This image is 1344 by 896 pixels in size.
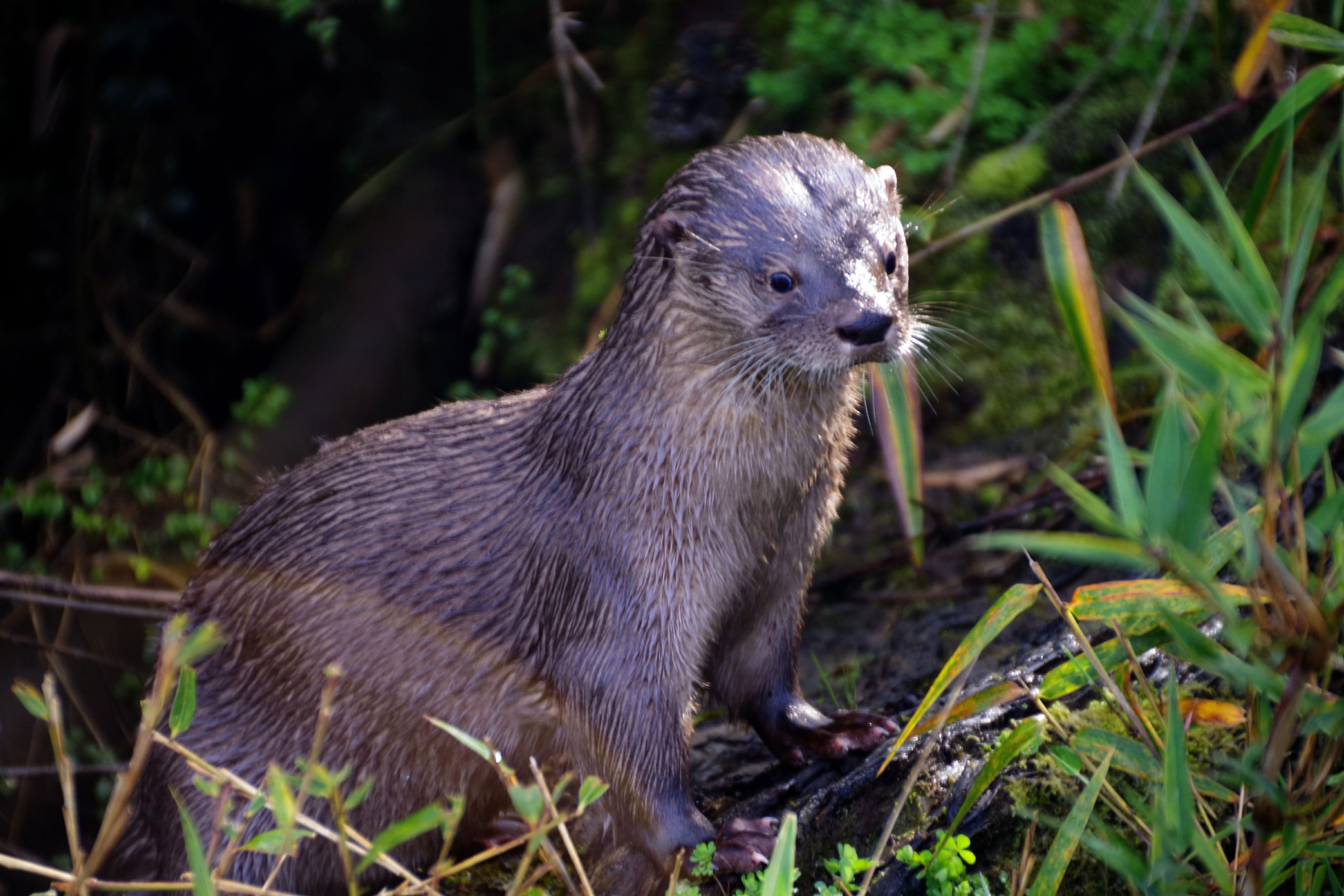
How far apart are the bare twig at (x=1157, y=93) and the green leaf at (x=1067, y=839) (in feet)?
5.09

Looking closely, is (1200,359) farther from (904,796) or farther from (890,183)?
(890,183)

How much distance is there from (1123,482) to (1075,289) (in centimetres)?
69

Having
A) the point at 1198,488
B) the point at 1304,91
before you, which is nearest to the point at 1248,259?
the point at 1198,488

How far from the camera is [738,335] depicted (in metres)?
1.80

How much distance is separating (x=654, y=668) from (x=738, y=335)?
0.53m

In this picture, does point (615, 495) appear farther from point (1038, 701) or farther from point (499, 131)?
point (499, 131)

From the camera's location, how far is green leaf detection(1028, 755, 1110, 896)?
4.48 feet

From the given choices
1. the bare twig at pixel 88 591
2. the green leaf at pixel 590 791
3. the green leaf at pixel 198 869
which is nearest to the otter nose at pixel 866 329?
the green leaf at pixel 590 791

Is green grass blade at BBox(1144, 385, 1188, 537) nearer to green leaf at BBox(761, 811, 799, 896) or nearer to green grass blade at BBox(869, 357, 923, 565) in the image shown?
green leaf at BBox(761, 811, 799, 896)

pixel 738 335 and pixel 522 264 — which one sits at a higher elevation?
pixel 738 335

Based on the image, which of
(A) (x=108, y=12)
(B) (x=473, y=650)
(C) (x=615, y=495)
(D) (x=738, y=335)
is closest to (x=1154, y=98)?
(D) (x=738, y=335)

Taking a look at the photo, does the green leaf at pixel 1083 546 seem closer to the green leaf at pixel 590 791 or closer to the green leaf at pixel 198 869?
the green leaf at pixel 590 791

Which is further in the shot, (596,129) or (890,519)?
(596,129)

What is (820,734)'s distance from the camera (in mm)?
2035
